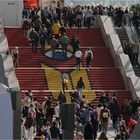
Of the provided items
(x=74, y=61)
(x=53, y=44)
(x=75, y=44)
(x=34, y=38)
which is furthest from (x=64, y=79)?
(x=34, y=38)

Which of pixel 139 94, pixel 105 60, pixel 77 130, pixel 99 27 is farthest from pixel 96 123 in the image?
pixel 99 27

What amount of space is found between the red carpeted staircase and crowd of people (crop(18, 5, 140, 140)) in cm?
59

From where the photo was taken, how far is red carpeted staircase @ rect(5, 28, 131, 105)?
38.5 meters

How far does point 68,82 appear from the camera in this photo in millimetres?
38875

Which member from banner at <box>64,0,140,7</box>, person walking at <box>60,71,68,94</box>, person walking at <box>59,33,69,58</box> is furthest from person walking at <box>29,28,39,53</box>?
banner at <box>64,0,140,7</box>

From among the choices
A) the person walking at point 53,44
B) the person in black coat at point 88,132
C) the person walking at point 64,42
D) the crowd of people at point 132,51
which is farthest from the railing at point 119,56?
the person in black coat at point 88,132

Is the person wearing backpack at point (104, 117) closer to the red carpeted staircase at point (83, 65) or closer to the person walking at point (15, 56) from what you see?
the red carpeted staircase at point (83, 65)

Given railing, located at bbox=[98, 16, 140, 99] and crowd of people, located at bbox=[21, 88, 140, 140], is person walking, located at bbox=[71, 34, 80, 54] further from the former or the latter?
crowd of people, located at bbox=[21, 88, 140, 140]

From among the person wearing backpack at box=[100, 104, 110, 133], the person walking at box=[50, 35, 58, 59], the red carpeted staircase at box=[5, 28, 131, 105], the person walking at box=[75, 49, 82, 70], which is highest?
the person wearing backpack at box=[100, 104, 110, 133]

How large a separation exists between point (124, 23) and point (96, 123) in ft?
58.8

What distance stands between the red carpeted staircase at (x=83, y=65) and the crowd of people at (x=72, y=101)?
59 centimetres

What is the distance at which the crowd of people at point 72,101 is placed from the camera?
27339 millimetres

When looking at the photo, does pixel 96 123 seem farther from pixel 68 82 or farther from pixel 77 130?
pixel 68 82

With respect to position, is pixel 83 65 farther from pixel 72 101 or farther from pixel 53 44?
pixel 72 101
